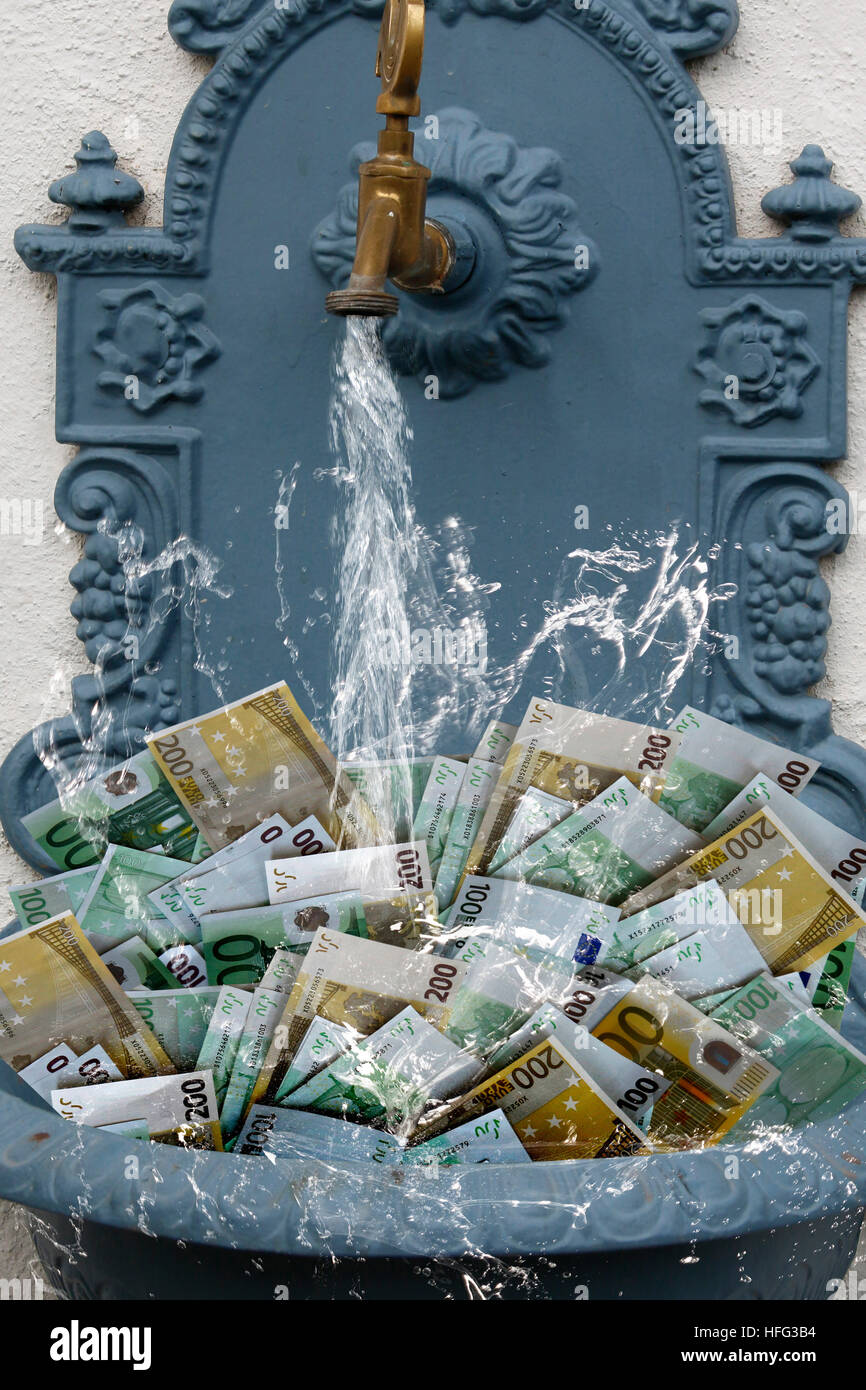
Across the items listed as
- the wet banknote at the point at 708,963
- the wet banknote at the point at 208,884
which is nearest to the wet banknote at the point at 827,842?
the wet banknote at the point at 708,963

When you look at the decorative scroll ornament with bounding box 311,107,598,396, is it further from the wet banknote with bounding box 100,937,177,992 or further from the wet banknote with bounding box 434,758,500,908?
the wet banknote with bounding box 100,937,177,992

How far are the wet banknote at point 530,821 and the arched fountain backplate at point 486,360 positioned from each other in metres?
0.21

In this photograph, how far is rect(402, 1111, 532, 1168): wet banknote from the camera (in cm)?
101

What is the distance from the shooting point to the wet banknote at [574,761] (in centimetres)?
134

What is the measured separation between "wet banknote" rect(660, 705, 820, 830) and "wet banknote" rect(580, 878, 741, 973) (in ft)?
0.36

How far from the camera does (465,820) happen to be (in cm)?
137

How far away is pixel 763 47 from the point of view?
144 centimetres

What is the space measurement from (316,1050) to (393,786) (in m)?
0.37

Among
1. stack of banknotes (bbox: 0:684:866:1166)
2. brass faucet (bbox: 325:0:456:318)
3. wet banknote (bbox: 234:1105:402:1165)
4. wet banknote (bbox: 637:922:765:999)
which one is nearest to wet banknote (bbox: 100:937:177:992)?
stack of banknotes (bbox: 0:684:866:1166)

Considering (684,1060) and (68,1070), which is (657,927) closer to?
(684,1060)

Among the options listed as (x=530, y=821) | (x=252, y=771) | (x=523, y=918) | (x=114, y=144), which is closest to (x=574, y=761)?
(x=530, y=821)

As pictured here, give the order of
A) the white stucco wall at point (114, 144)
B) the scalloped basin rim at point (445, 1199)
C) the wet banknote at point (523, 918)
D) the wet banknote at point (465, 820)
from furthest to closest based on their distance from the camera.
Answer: the white stucco wall at point (114, 144), the wet banknote at point (465, 820), the wet banknote at point (523, 918), the scalloped basin rim at point (445, 1199)

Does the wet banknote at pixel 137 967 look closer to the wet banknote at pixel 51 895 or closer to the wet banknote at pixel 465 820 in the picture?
the wet banknote at pixel 51 895

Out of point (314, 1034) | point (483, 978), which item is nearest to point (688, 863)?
point (483, 978)
